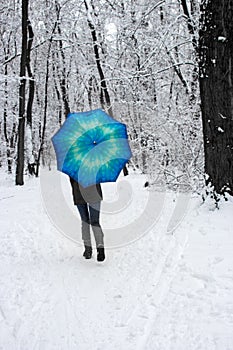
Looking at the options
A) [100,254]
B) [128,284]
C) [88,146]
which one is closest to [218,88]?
[88,146]

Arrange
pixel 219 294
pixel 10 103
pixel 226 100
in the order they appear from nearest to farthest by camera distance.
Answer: pixel 219 294, pixel 226 100, pixel 10 103

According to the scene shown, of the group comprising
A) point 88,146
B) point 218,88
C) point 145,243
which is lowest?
point 145,243

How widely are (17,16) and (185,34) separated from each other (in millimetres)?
10383

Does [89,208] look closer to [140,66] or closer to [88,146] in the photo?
[88,146]

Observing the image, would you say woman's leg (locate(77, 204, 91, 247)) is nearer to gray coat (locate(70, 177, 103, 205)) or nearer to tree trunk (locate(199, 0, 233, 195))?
gray coat (locate(70, 177, 103, 205))

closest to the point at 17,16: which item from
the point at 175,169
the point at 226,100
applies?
the point at 175,169

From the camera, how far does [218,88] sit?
564cm

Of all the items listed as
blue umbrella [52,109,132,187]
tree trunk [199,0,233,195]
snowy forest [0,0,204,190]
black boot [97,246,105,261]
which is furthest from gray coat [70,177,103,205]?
snowy forest [0,0,204,190]

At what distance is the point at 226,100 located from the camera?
5.54 meters

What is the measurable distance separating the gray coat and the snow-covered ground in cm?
84

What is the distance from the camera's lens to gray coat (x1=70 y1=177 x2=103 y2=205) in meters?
5.00

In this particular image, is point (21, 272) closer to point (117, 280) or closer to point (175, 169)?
point (117, 280)

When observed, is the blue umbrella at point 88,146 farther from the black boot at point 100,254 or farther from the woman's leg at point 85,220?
the black boot at point 100,254

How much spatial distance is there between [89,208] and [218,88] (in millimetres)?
2626
